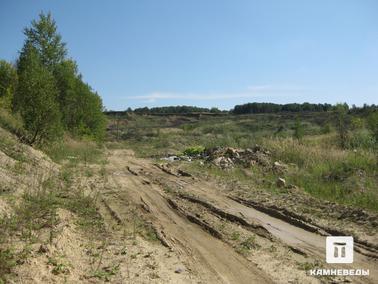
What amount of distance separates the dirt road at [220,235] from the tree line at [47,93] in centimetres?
614

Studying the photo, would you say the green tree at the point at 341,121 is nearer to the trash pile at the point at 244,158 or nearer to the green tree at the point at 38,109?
the trash pile at the point at 244,158

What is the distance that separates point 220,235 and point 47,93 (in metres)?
11.8

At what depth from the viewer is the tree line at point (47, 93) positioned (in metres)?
15.9

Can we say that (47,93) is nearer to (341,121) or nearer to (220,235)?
(220,235)

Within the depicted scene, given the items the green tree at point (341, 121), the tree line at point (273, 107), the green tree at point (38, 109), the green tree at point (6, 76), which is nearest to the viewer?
the green tree at point (38, 109)

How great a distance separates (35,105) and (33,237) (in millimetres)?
11434

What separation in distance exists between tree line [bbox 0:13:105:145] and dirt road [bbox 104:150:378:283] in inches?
242

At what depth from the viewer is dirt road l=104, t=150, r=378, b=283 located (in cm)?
518

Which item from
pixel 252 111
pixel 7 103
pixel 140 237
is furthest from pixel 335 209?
pixel 252 111

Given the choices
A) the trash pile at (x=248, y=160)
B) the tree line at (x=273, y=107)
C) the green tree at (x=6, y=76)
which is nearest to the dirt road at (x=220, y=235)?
the trash pile at (x=248, y=160)

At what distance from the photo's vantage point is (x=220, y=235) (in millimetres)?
6711

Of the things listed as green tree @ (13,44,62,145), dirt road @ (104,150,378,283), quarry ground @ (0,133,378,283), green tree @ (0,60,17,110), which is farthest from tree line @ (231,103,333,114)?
quarry ground @ (0,133,378,283)

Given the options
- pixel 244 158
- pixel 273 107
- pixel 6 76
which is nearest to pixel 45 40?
pixel 6 76

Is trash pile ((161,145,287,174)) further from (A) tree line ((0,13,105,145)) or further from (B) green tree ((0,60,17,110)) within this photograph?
(B) green tree ((0,60,17,110))
